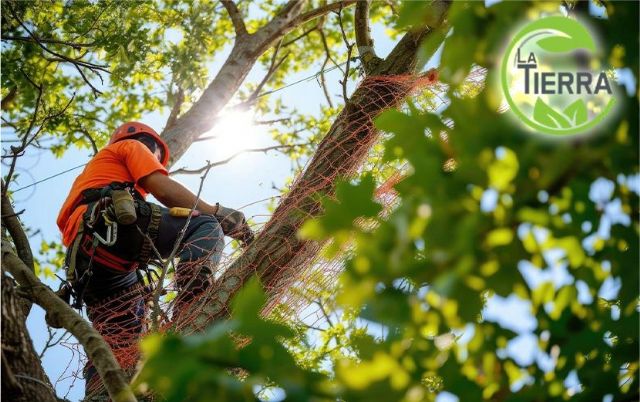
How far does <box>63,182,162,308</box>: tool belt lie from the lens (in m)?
3.92

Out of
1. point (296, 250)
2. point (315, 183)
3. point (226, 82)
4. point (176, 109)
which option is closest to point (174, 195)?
point (315, 183)

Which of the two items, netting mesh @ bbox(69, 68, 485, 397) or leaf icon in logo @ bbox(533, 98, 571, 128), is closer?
leaf icon in logo @ bbox(533, 98, 571, 128)

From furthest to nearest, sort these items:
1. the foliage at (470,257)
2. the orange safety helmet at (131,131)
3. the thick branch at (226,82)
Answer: the thick branch at (226,82)
the orange safety helmet at (131,131)
the foliage at (470,257)

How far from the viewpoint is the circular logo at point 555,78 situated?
1410 mm

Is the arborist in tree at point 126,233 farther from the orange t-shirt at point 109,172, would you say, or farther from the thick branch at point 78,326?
the thick branch at point 78,326

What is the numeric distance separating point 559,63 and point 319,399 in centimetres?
82

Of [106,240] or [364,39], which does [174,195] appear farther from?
[364,39]

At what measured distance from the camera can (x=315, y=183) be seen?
3.38 m

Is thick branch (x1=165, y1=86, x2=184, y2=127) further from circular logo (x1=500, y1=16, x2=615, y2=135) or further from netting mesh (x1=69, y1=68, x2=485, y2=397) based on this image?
circular logo (x1=500, y1=16, x2=615, y2=135)

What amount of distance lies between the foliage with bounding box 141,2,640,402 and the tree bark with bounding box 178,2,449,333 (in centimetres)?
155

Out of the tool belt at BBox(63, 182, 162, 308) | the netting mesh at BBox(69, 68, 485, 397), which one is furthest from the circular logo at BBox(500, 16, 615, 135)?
the tool belt at BBox(63, 182, 162, 308)

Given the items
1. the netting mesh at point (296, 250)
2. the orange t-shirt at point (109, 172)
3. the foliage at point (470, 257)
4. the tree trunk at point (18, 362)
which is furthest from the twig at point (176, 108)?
the foliage at point (470, 257)

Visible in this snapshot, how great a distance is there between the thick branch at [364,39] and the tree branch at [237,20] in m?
2.63

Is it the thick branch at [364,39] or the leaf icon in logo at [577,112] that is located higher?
the thick branch at [364,39]
